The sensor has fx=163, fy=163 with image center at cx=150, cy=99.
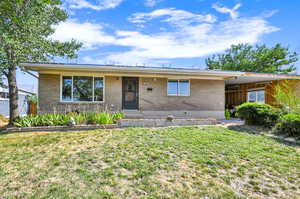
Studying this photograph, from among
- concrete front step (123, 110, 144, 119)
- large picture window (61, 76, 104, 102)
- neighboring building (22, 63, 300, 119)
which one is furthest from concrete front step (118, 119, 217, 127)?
large picture window (61, 76, 104, 102)

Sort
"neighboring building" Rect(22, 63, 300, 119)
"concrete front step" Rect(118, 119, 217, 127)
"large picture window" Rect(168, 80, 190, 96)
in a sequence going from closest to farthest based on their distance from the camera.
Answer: "concrete front step" Rect(118, 119, 217, 127)
"neighboring building" Rect(22, 63, 300, 119)
"large picture window" Rect(168, 80, 190, 96)

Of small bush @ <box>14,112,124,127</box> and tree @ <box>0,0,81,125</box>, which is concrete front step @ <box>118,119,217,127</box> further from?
tree @ <box>0,0,81,125</box>

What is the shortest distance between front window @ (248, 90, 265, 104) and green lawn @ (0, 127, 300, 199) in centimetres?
992

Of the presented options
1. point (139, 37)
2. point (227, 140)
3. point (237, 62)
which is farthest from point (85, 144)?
point (237, 62)

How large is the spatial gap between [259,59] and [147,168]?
23.9 metres

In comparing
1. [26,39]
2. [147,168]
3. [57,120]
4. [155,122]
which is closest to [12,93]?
[26,39]

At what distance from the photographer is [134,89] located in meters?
9.98

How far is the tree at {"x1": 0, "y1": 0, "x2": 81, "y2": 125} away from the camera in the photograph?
219 inches

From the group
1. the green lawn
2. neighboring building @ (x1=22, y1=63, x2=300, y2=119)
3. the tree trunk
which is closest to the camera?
the green lawn

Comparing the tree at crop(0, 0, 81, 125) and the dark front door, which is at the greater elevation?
the tree at crop(0, 0, 81, 125)

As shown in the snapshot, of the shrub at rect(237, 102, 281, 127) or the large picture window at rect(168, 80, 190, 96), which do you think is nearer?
the shrub at rect(237, 102, 281, 127)

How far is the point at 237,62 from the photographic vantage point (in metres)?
24.3

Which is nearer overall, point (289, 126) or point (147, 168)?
point (147, 168)

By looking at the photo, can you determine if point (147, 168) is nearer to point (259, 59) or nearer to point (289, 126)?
point (289, 126)
